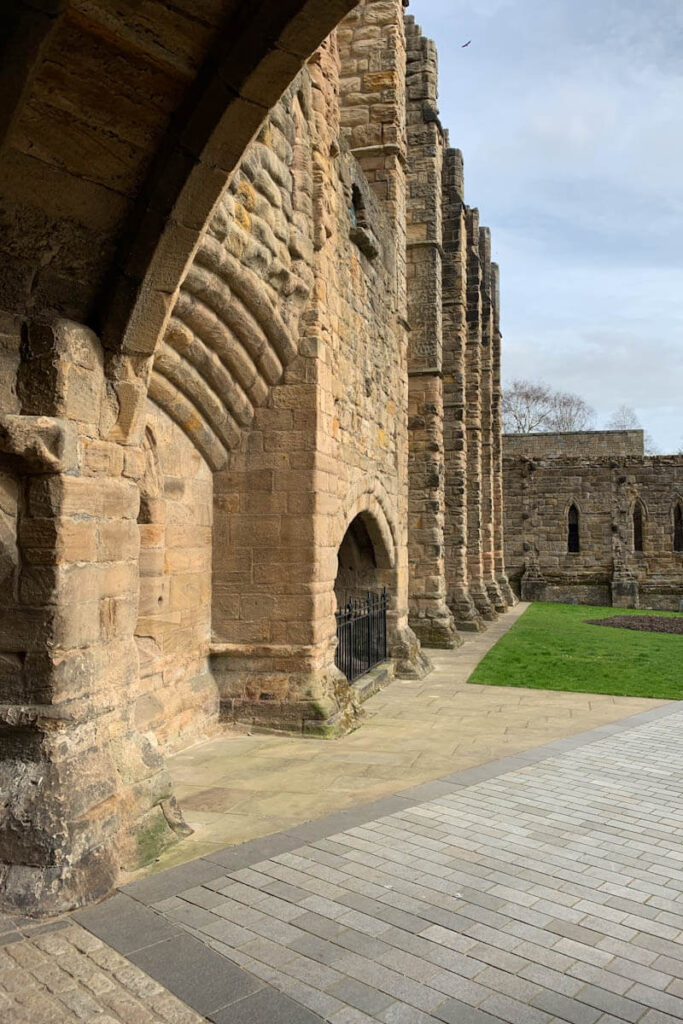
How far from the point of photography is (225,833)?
14.8ft

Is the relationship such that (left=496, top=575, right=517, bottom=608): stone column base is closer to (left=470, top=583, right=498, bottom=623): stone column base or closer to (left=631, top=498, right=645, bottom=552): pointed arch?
(left=470, top=583, right=498, bottom=623): stone column base

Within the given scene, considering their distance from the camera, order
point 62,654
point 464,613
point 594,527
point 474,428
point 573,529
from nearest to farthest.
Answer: point 62,654 → point 464,613 → point 474,428 → point 594,527 → point 573,529

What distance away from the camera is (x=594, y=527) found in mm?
28094

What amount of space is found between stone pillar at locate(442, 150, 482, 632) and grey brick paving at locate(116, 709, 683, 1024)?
41.6ft

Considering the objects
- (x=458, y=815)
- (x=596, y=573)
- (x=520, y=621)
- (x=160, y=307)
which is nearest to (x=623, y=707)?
(x=458, y=815)

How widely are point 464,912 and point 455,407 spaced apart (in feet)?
51.1

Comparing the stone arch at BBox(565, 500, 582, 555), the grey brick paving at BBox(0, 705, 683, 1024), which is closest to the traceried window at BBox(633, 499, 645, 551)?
the stone arch at BBox(565, 500, 582, 555)

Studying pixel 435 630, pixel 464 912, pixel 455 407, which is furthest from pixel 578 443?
pixel 464 912

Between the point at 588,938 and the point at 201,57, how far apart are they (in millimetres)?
3919

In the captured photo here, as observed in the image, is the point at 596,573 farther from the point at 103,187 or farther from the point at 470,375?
the point at 103,187

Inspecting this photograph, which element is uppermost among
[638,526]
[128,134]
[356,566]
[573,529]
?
[128,134]

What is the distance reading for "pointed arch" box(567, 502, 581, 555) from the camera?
2827 cm

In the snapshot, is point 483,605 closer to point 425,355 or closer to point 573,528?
point 425,355

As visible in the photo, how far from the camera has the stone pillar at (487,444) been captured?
2303 centimetres
